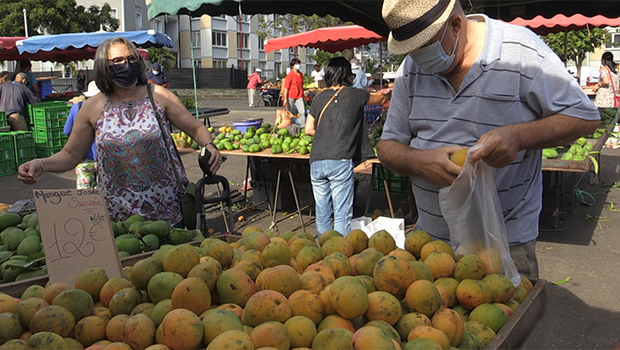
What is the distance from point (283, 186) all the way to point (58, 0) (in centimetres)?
3180

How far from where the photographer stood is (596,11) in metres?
6.61

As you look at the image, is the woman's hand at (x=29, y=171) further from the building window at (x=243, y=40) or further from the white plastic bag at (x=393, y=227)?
the building window at (x=243, y=40)

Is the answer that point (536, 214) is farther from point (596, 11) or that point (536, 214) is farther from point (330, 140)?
point (596, 11)

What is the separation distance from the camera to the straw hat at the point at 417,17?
6.47 ft

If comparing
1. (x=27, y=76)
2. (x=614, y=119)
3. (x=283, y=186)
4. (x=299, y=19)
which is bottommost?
(x=283, y=186)

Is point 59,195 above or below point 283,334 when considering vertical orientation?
above

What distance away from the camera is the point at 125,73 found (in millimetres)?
3189

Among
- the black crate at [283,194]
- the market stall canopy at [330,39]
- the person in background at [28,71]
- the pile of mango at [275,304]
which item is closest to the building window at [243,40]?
the person in background at [28,71]

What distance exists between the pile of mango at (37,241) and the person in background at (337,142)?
2.31m

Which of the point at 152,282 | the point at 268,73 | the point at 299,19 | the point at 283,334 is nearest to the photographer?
the point at 283,334

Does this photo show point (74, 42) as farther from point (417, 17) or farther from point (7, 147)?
point (417, 17)

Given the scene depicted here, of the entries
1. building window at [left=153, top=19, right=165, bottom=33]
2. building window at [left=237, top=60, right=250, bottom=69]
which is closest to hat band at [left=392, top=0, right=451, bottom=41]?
building window at [left=153, top=19, right=165, bottom=33]

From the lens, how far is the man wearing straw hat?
1994 millimetres

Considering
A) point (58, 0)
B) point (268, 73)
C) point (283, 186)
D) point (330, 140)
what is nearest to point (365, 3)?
point (330, 140)
